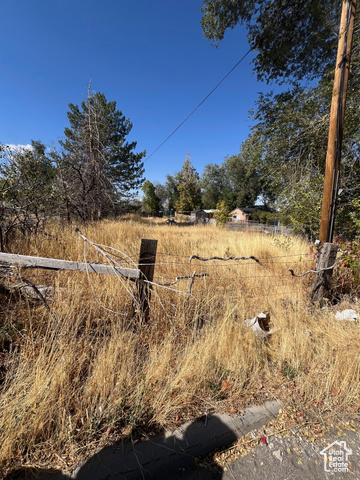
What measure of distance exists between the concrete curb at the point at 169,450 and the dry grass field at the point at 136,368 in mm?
59

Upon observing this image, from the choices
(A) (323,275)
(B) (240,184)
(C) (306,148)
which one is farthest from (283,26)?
(B) (240,184)

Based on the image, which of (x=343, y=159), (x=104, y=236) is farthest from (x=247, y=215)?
(x=104, y=236)

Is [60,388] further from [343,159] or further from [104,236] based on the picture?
[343,159]

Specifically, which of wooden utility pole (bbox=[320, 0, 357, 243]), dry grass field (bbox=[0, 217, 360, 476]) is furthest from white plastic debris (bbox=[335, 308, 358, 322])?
wooden utility pole (bbox=[320, 0, 357, 243])

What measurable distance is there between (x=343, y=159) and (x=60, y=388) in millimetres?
8533

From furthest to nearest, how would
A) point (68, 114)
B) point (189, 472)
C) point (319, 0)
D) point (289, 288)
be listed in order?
point (68, 114) < point (319, 0) < point (289, 288) < point (189, 472)

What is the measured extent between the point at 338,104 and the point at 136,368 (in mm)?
4613

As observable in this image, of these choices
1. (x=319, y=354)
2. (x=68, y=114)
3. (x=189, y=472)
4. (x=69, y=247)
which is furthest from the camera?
(x=68, y=114)

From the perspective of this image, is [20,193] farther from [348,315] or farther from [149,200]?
[149,200]

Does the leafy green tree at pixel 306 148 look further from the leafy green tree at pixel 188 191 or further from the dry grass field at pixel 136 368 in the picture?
the leafy green tree at pixel 188 191

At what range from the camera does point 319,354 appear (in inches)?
77.0

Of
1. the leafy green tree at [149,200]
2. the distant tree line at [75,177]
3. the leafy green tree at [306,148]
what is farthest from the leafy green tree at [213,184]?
the leafy green tree at [306,148]

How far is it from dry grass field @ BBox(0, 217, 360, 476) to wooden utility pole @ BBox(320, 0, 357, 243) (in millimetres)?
1852

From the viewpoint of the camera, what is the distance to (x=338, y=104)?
9.54 ft
